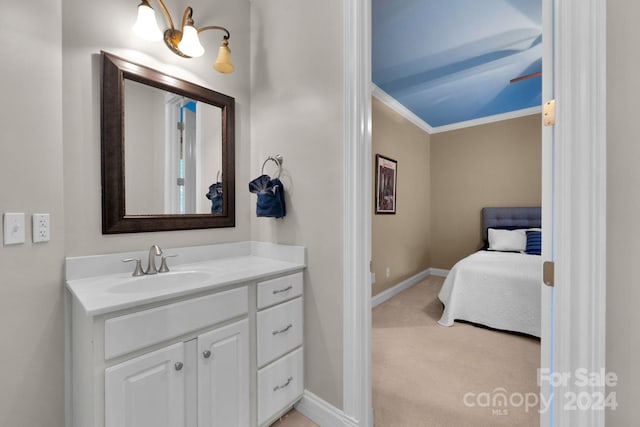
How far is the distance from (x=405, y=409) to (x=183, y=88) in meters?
2.43

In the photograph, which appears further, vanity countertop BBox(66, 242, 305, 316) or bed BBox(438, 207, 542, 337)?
bed BBox(438, 207, 542, 337)

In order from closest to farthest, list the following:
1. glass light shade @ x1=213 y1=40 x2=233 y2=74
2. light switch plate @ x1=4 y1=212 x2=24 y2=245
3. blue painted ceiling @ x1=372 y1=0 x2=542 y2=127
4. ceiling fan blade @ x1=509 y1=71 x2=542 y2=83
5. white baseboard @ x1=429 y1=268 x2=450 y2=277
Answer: light switch plate @ x1=4 y1=212 x2=24 y2=245 → glass light shade @ x1=213 y1=40 x2=233 y2=74 → blue painted ceiling @ x1=372 y1=0 x2=542 y2=127 → ceiling fan blade @ x1=509 y1=71 x2=542 y2=83 → white baseboard @ x1=429 y1=268 x2=450 y2=277

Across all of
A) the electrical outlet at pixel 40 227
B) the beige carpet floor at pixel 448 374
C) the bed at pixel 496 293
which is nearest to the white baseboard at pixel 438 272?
the bed at pixel 496 293

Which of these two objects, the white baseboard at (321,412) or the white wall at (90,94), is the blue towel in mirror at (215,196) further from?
the white baseboard at (321,412)

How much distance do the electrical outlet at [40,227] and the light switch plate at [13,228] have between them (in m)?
0.04

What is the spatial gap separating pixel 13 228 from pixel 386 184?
3.45 meters

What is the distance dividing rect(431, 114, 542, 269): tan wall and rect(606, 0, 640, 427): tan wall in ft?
13.7

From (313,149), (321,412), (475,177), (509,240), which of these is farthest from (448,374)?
(475,177)

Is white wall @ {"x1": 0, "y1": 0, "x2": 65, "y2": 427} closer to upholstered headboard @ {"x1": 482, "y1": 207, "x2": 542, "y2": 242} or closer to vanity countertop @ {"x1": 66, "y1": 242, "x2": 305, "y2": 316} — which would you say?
vanity countertop @ {"x1": 66, "y1": 242, "x2": 305, "y2": 316}

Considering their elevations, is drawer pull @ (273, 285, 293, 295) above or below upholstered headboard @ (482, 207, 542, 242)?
below

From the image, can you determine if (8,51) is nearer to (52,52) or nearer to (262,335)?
(52,52)

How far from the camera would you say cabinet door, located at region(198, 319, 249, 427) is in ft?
3.90

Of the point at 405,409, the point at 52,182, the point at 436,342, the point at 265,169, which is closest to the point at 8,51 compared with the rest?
the point at 52,182

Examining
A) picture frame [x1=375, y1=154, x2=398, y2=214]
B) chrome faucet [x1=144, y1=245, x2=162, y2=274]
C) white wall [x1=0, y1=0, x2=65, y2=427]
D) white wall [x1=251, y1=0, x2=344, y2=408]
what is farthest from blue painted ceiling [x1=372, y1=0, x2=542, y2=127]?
chrome faucet [x1=144, y1=245, x2=162, y2=274]
